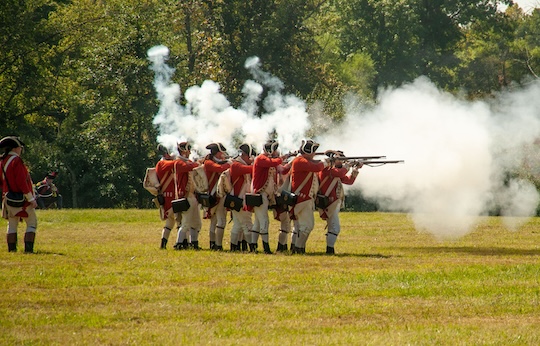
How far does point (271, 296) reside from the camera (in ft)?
45.2

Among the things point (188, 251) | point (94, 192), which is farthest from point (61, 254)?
point (94, 192)

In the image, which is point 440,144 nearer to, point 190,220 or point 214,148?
point 214,148

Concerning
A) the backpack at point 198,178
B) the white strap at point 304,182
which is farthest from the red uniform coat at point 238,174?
the white strap at point 304,182

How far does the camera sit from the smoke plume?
2208 cm

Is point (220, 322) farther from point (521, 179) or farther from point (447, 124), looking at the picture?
point (521, 179)

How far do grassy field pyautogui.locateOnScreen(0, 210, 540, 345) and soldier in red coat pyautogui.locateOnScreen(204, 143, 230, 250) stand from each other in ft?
3.95

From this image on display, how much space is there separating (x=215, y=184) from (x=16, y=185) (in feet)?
13.1

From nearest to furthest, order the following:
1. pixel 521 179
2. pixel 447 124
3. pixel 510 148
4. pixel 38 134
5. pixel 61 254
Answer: pixel 61 254, pixel 447 124, pixel 510 148, pixel 521 179, pixel 38 134

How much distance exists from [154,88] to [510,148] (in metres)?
20.8

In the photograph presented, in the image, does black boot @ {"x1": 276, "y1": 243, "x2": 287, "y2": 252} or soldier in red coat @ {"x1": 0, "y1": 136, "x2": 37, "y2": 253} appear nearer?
soldier in red coat @ {"x1": 0, "y1": 136, "x2": 37, "y2": 253}

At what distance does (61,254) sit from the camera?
1959 cm

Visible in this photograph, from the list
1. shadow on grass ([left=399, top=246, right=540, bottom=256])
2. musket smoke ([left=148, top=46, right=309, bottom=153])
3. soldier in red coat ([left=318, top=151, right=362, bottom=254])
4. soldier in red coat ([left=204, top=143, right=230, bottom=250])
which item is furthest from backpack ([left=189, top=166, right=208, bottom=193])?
shadow on grass ([left=399, top=246, right=540, bottom=256])

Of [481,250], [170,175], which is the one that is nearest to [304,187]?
[170,175]

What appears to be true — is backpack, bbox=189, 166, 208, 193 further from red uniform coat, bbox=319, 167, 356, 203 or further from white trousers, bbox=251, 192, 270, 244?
red uniform coat, bbox=319, 167, 356, 203
